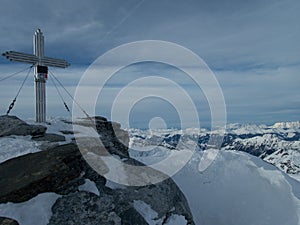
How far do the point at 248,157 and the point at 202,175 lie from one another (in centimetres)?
652

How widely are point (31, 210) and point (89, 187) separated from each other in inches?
95.5

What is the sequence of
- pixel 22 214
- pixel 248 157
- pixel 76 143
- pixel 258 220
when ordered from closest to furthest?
1. pixel 22 214
2. pixel 76 143
3. pixel 258 220
4. pixel 248 157

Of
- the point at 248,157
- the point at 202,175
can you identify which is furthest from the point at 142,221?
the point at 248,157

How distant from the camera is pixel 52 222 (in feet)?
32.2

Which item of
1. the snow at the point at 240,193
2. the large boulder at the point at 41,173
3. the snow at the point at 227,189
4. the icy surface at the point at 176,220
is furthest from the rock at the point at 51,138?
the icy surface at the point at 176,220

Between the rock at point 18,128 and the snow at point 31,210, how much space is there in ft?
22.4

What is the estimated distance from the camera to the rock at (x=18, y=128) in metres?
16.4

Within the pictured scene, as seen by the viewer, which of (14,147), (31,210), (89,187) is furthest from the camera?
(14,147)

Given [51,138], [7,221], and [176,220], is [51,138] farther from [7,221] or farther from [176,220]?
[176,220]

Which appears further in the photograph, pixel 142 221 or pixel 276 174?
pixel 276 174

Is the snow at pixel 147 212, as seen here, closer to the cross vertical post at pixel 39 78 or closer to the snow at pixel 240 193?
the snow at pixel 240 193

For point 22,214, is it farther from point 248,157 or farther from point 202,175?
point 248,157

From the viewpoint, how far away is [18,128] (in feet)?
55.1

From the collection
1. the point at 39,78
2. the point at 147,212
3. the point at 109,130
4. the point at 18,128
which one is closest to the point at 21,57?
the point at 39,78
